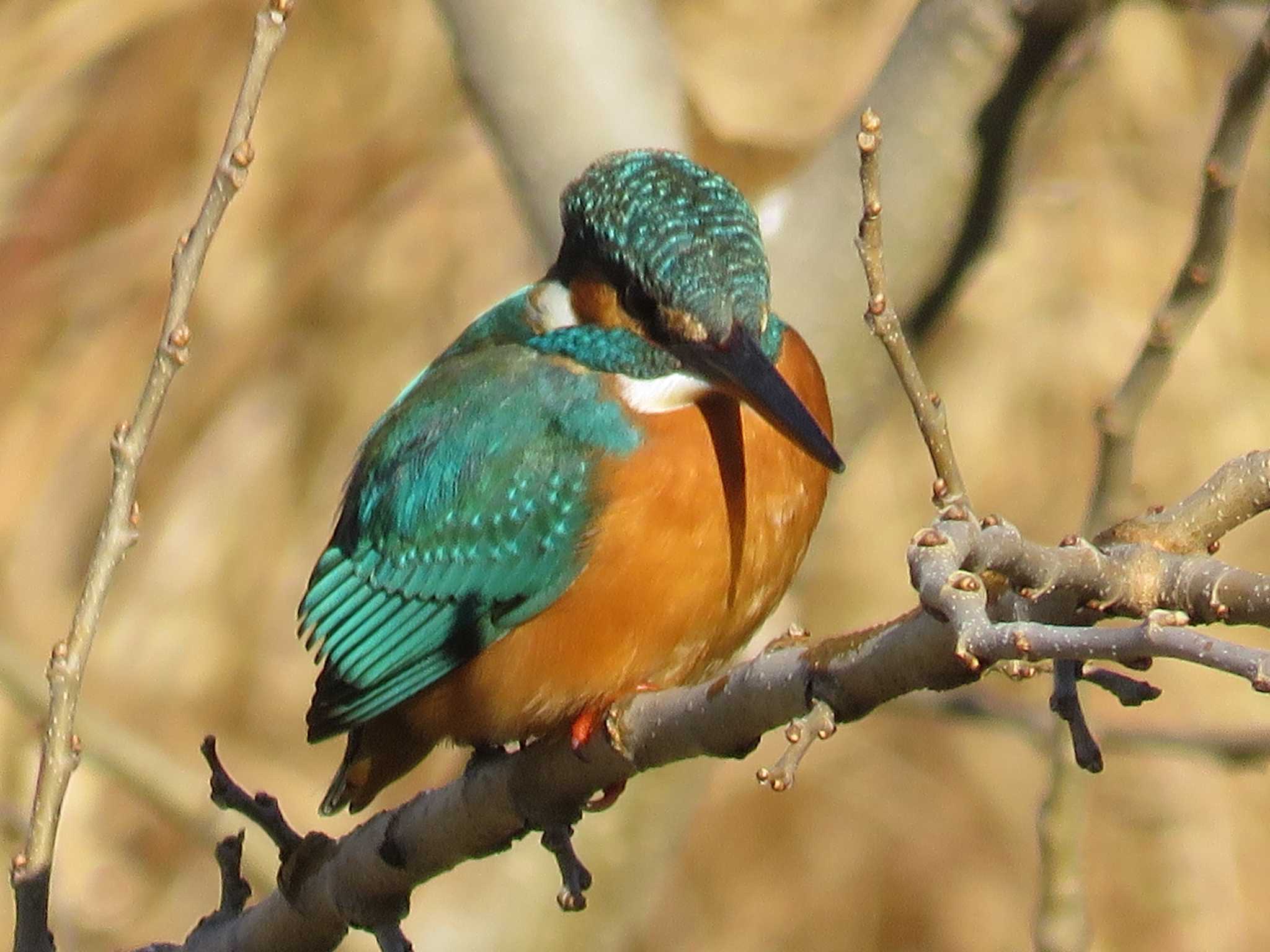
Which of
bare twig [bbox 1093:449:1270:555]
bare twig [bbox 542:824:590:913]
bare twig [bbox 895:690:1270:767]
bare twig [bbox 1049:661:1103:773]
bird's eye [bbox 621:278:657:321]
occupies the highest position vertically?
bird's eye [bbox 621:278:657:321]

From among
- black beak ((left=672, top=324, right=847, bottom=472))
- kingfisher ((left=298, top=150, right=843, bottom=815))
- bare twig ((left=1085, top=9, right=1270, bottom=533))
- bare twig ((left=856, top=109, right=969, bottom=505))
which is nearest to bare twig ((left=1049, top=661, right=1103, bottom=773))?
bare twig ((left=856, top=109, right=969, bottom=505))

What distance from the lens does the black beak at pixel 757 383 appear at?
7.39ft

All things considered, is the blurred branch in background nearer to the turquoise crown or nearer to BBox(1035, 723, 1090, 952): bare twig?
BBox(1035, 723, 1090, 952): bare twig

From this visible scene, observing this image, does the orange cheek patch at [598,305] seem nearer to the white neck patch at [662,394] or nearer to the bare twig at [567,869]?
the white neck patch at [662,394]

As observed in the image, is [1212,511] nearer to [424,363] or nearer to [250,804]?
[250,804]

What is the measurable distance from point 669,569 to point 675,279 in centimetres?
40

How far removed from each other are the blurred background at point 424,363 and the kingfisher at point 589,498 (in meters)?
2.54

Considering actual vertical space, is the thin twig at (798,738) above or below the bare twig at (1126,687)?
above

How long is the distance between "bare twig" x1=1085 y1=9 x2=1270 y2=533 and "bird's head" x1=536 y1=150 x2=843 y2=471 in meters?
0.56

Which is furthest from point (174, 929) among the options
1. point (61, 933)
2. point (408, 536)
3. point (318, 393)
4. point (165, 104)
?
point (408, 536)

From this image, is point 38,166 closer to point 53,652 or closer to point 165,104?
point 165,104

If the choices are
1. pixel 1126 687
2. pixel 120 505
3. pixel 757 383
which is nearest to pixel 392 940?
pixel 120 505

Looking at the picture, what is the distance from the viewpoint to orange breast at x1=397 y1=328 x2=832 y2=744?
2.53 metres

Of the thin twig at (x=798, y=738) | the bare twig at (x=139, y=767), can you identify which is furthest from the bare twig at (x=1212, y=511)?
the bare twig at (x=139, y=767)
